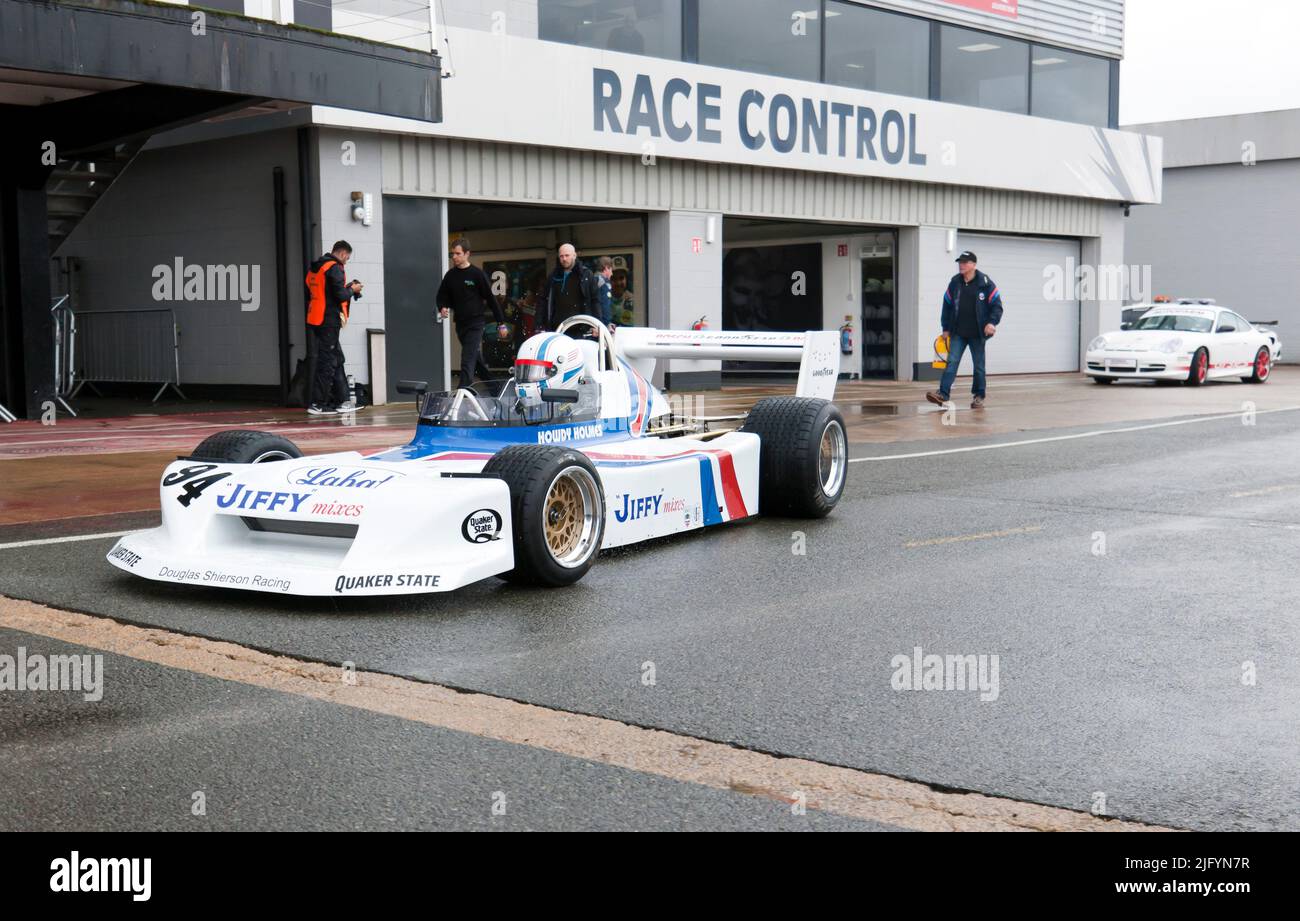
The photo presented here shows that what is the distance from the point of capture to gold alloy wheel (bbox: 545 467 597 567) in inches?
255

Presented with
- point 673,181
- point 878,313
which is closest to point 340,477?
point 673,181

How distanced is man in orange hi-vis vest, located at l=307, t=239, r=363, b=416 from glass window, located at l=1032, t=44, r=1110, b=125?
58.9 ft

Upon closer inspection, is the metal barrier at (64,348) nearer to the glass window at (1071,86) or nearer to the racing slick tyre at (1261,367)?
the glass window at (1071,86)

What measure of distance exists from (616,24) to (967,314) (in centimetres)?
747

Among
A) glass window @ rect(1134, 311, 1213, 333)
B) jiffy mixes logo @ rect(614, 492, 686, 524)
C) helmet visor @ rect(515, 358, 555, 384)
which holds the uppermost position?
glass window @ rect(1134, 311, 1213, 333)

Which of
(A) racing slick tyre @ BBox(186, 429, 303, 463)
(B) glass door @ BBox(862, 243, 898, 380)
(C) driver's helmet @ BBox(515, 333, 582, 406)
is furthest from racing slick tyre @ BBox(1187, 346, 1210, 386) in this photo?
(A) racing slick tyre @ BBox(186, 429, 303, 463)

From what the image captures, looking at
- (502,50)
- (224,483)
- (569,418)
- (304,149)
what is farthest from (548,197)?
(224,483)

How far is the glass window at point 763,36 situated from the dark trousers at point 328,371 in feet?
29.6

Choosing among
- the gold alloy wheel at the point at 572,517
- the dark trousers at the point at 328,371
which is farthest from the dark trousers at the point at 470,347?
the gold alloy wheel at the point at 572,517

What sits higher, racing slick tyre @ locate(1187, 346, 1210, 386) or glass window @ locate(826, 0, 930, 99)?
glass window @ locate(826, 0, 930, 99)

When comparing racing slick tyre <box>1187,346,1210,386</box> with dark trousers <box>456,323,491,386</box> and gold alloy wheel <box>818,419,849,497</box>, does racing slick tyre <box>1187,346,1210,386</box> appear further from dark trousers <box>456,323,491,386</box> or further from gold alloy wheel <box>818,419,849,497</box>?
gold alloy wheel <box>818,419,849,497</box>
